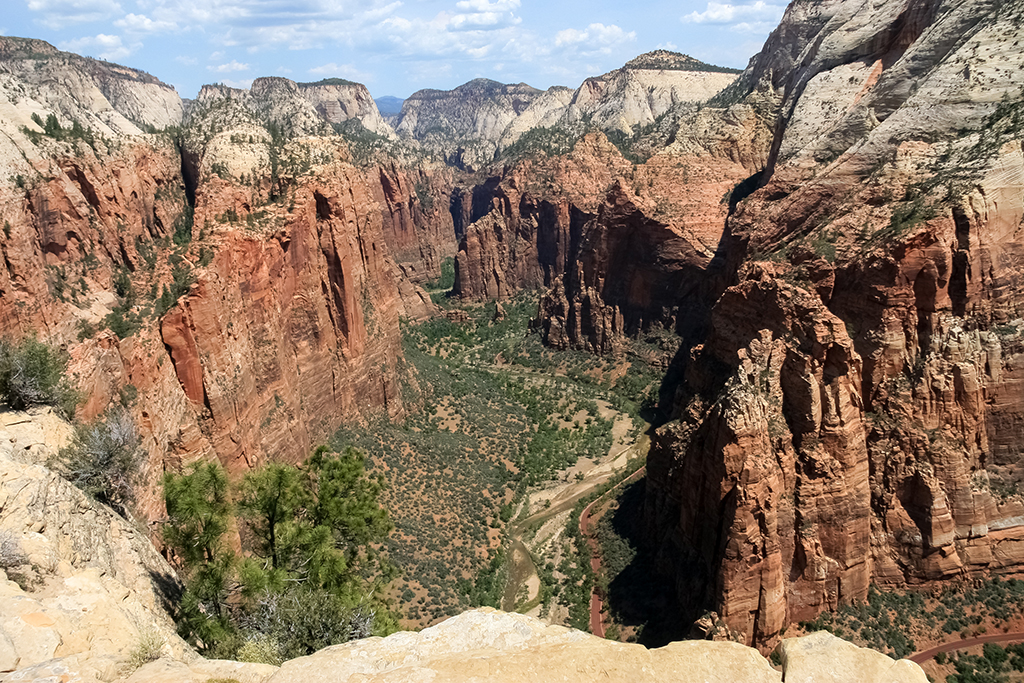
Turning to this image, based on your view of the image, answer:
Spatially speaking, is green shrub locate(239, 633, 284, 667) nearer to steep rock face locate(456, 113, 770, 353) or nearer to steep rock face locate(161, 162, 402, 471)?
steep rock face locate(161, 162, 402, 471)

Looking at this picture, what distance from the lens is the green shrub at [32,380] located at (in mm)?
19719

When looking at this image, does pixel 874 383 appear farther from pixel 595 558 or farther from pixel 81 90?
pixel 81 90

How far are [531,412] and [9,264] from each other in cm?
4693

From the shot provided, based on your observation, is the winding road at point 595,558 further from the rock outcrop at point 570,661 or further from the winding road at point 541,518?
the rock outcrop at point 570,661

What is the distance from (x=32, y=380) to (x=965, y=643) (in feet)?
122

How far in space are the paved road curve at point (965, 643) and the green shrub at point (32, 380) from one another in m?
34.3

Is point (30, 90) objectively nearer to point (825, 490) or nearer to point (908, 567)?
point (825, 490)

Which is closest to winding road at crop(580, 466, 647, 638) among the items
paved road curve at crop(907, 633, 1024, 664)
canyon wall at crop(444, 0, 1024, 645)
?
canyon wall at crop(444, 0, 1024, 645)

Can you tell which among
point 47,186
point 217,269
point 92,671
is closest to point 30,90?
point 47,186

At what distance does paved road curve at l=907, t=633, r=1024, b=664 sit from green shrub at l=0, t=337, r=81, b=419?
1352 inches

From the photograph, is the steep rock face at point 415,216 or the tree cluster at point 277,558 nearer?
the tree cluster at point 277,558

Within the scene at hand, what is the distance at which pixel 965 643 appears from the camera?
1122 inches

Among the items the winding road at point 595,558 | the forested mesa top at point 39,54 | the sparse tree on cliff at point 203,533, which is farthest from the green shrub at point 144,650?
the forested mesa top at point 39,54

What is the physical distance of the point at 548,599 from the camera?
3888 centimetres
